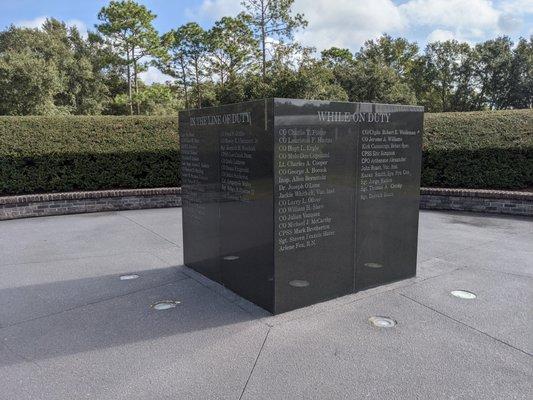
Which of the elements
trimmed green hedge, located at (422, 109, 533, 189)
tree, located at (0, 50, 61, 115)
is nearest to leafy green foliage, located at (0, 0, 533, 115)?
tree, located at (0, 50, 61, 115)

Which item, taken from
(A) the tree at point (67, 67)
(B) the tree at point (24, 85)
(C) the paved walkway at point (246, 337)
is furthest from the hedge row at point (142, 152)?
(A) the tree at point (67, 67)

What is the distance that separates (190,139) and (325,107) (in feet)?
5.88

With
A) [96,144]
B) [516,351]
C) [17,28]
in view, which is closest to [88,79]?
[17,28]

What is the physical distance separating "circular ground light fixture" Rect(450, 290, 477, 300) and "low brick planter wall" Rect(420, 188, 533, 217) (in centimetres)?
498

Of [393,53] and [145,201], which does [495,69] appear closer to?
[393,53]

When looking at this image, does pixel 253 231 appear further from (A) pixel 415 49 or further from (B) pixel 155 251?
(A) pixel 415 49

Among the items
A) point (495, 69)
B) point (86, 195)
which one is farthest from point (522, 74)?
point (86, 195)

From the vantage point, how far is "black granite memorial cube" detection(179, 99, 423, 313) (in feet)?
11.9

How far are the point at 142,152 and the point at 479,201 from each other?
759 cm

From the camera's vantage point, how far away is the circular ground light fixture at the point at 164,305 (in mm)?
3957

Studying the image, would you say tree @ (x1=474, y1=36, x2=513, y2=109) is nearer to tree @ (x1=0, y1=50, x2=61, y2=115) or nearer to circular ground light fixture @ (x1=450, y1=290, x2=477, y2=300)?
tree @ (x1=0, y1=50, x2=61, y2=115)

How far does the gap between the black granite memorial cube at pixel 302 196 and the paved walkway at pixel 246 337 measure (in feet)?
0.91

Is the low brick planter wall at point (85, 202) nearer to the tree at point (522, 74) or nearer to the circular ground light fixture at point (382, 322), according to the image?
the circular ground light fixture at point (382, 322)

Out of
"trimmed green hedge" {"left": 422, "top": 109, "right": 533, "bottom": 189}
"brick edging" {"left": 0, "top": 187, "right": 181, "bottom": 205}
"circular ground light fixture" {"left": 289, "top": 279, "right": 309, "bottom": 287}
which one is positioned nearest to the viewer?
"circular ground light fixture" {"left": 289, "top": 279, "right": 309, "bottom": 287}
